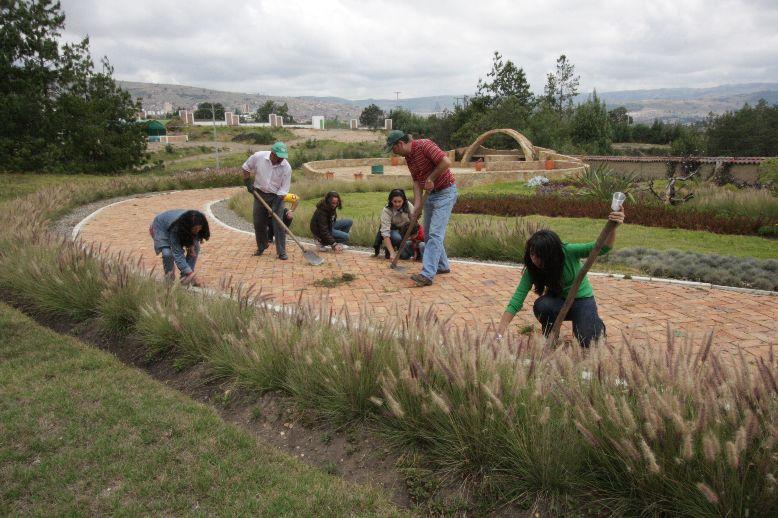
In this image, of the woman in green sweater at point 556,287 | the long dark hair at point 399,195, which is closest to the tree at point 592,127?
the long dark hair at point 399,195

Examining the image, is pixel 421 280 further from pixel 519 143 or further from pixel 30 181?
pixel 519 143

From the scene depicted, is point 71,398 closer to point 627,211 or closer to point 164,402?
point 164,402

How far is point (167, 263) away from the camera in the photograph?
6.22m

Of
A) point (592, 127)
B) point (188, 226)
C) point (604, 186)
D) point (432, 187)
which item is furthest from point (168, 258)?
point (592, 127)

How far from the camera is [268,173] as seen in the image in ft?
27.0

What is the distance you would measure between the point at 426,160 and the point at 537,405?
4.35 metres

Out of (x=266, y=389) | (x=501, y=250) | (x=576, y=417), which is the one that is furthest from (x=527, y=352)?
(x=501, y=250)

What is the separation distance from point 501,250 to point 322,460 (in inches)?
220

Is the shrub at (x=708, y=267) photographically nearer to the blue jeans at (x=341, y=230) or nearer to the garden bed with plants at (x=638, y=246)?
the garden bed with plants at (x=638, y=246)

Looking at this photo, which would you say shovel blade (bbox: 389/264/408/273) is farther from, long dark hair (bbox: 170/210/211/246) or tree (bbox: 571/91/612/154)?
tree (bbox: 571/91/612/154)

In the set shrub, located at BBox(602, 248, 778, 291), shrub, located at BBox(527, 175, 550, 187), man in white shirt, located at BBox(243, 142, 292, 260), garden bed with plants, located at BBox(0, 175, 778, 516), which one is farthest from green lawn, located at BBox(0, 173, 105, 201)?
shrub, located at BBox(602, 248, 778, 291)

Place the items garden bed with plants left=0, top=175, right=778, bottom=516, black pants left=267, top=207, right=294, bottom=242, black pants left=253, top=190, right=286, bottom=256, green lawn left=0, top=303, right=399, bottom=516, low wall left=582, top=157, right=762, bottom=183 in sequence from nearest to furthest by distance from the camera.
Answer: garden bed with plants left=0, top=175, right=778, bottom=516 < green lawn left=0, top=303, right=399, bottom=516 < black pants left=253, top=190, right=286, bottom=256 < black pants left=267, top=207, right=294, bottom=242 < low wall left=582, top=157, right=762, bottom=183

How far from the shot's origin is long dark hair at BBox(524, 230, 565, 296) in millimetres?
3936

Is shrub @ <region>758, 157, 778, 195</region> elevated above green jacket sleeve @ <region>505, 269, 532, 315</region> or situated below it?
above
